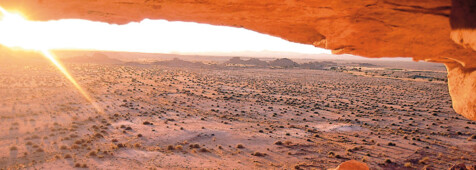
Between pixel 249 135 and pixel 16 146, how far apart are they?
480 inches

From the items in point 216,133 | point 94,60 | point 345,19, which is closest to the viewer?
point 345,19

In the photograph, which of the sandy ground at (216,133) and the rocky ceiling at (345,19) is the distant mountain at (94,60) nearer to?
the sandy ground at (216,133)

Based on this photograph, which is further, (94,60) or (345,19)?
(94,60)

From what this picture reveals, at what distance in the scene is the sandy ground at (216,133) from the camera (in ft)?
47.3

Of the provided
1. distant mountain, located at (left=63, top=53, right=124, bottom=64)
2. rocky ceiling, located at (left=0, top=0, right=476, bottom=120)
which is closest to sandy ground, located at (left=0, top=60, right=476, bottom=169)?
rocky ceiling, located at (left=0, top=0, right=476, bottom=120)

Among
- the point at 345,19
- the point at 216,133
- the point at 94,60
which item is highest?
the point at 345,19

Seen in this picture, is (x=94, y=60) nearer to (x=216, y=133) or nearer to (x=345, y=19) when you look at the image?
(x=216, y=133)

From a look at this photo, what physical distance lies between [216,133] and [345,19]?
46.3 feet

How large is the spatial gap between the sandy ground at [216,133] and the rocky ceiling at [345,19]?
8370 mm

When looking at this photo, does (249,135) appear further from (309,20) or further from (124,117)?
(309,20)

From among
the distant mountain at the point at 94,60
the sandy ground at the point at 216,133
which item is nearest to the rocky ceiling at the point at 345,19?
the sandy ground at the point at 216,133

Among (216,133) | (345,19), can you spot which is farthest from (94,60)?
(345,19)

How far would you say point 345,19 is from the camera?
623 cm

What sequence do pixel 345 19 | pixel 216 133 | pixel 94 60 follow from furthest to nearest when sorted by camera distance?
pixel 94 60, pixel 216 133, pixel 345 19
